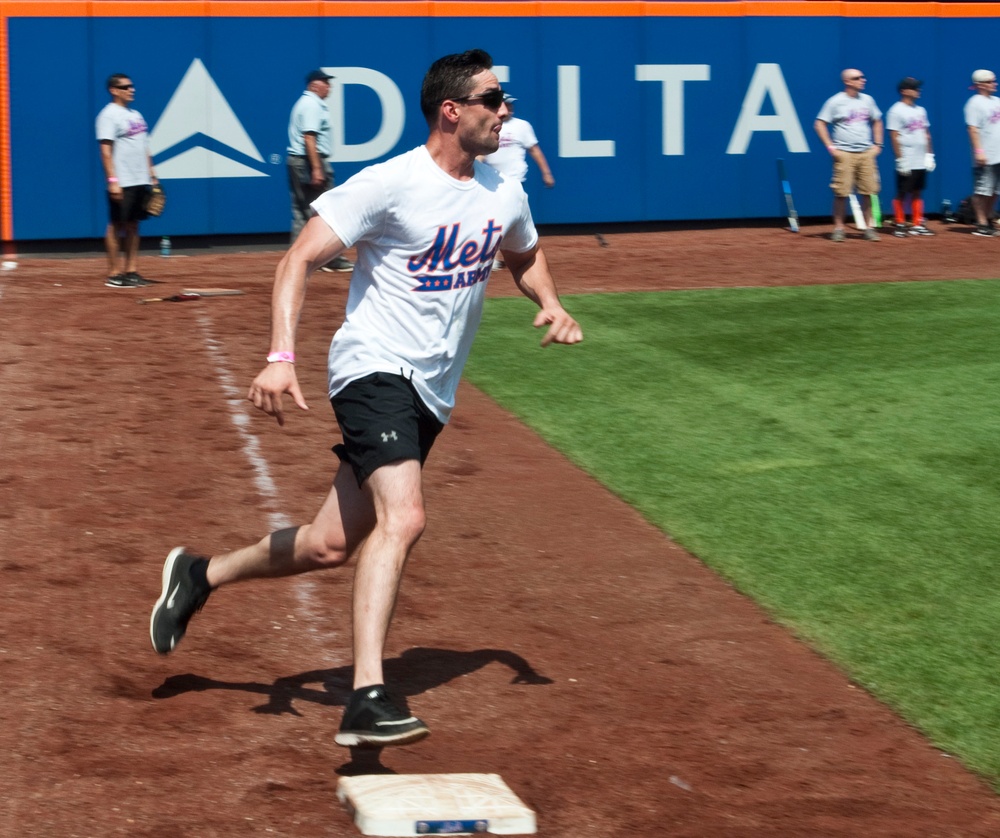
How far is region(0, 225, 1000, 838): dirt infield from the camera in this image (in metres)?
4.16

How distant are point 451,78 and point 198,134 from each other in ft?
47.1

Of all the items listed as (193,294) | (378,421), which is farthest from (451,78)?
(193,294)

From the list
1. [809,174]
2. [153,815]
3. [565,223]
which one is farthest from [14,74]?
[153,815]

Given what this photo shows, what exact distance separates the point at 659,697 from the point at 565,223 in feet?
50.5

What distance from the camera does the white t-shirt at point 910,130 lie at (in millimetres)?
19250

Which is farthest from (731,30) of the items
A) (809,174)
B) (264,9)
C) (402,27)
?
(264,9)

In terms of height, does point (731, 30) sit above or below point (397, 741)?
above

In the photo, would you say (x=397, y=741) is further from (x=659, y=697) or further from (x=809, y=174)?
(x=809, y=174)

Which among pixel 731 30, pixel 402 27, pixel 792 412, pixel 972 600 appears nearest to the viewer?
pixel 972 600

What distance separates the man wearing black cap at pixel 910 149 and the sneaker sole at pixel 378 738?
54.9 feet

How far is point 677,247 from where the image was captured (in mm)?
18891

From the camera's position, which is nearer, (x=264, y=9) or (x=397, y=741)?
(x=397, y=741)

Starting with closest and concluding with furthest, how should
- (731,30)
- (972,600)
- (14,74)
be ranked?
(972,600), (14,74), (731,30)

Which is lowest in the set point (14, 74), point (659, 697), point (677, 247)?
point (659, 697)
